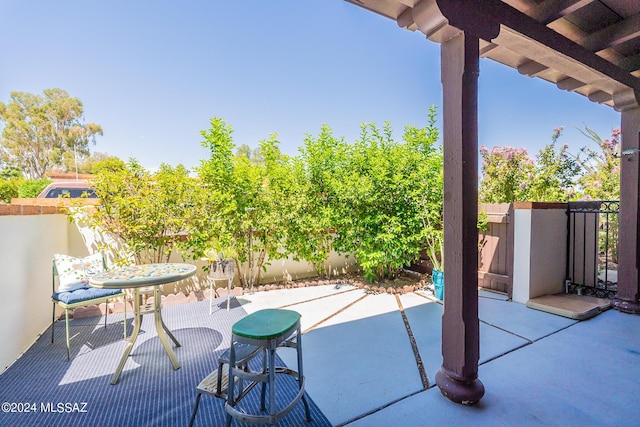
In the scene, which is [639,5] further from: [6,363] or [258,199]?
[6,363]

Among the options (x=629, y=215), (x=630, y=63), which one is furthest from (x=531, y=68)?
(x=629, y=215)

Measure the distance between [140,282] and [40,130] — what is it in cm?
2680

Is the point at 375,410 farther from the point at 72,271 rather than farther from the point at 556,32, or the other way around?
the point at 72,271

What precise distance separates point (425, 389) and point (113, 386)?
91.9 inches

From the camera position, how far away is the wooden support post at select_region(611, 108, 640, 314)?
3.27m

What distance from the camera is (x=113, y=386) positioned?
2.10 metres

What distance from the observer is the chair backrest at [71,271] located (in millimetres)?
2876

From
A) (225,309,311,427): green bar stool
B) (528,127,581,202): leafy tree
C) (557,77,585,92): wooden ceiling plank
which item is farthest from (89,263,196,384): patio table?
(528,127,581,202): leafy tree

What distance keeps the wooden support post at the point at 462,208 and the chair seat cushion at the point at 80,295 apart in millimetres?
3128

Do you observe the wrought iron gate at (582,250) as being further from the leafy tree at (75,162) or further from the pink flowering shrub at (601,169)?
the leafy tree at (75,162)

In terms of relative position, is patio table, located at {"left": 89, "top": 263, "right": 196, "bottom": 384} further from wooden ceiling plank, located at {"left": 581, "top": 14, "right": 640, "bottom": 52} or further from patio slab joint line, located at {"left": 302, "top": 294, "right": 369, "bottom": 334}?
wooden ceiling plank, located at {"left": 581, "top": 14, "right": 640, "bottom": 52}

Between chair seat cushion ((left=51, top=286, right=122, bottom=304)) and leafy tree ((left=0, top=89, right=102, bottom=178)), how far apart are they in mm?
25289

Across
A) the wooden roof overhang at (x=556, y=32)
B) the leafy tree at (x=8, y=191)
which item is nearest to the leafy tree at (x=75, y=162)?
the leafy tree at (x=8, y=191)

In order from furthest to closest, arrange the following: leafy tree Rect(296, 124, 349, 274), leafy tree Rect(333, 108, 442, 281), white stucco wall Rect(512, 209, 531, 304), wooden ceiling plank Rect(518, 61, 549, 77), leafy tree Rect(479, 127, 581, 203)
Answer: leafy tree Rect(479, 127, 581, 203), leafy tree Rect(296, 124, 349, 274), leafy tree Rect(333, 108, 442, 281), white stucco wall Rect(512, 209, 531, 304), wooden ceiling plank Rect(518, 61, 549, 77)
